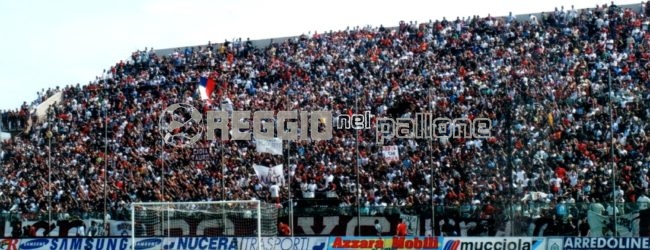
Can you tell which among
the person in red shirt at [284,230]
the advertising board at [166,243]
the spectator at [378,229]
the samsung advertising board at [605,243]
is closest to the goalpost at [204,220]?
the person in red shirt at [284,230]

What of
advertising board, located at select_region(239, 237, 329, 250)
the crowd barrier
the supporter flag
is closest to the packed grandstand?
the supporter flag

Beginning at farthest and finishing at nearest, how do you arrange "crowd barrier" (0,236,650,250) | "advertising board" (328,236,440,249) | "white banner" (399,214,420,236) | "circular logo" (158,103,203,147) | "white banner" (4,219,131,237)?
1. "circular logo" (158,103,203,147)
2. "white banner" (4,219,131,237)
3. "white banner" (399,214,420,236)
4. "advertising board" (328,236,440,249)
5. "crowd barrier" (0,236,650,250)

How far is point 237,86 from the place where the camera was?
55.2 meters

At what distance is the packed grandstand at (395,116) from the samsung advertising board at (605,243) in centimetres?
206

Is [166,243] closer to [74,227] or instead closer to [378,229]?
[378,229]

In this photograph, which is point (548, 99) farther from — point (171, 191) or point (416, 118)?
point (171, 191)

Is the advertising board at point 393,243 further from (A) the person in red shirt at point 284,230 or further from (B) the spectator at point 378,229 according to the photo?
(B) the spectator at point 378,229

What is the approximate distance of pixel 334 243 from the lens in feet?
100

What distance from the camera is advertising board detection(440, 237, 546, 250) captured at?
95.0 ft

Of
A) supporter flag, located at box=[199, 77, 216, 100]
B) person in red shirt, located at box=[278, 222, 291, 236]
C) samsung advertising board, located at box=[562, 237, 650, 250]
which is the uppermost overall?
supporter flag, located at box=[199, 77, 216, 100]

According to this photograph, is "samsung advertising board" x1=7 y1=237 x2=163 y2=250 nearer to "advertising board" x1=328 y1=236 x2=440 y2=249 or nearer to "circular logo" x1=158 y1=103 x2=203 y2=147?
"advertising board" x1=328 y1=236 x2=440 y2=249

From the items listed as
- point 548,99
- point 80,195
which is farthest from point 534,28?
point 80,195

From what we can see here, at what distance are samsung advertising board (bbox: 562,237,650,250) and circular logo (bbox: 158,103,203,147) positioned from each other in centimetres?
2107

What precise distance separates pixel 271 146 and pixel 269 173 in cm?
117
